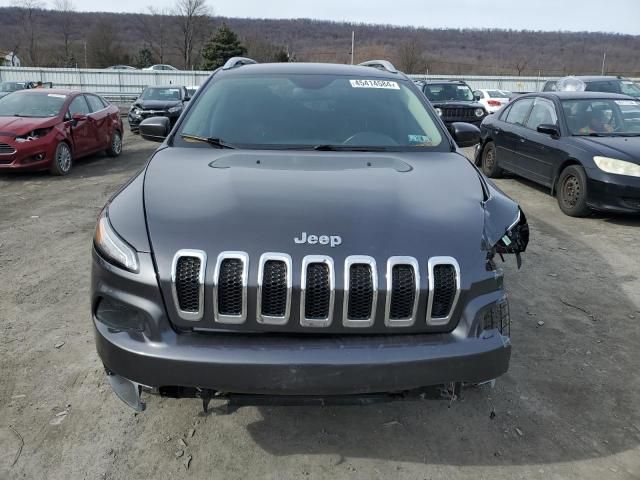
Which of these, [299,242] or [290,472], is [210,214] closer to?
[299,242]

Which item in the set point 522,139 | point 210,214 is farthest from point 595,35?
point 210,214

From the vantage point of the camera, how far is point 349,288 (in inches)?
84.6


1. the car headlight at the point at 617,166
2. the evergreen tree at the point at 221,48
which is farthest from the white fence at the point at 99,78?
the evergreen tree at the point at 221,48

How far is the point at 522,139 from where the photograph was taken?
870cm

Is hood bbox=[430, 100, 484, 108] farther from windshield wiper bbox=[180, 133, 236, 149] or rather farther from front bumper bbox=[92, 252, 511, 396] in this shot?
front bumper bbox=[92, 252, 511, 396]

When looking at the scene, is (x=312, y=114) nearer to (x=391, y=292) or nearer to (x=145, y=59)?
(x=391, y=292)

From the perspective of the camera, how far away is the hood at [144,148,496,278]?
2.25 meters

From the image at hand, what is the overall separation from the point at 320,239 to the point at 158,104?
15.7 metres

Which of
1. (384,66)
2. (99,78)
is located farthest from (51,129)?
(99,78)

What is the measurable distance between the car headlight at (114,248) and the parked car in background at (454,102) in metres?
13.0

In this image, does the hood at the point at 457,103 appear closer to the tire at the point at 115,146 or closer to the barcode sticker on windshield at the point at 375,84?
the tire at the point at 115,146

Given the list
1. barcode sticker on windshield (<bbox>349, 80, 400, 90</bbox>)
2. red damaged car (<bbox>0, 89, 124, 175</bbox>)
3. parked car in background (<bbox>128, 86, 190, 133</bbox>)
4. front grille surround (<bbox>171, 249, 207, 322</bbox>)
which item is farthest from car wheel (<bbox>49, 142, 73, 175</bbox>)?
front grille surround (<bbox>171, 249, 207, 322</bbox>)

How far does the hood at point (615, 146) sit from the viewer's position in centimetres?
679

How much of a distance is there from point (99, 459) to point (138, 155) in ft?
36.6
